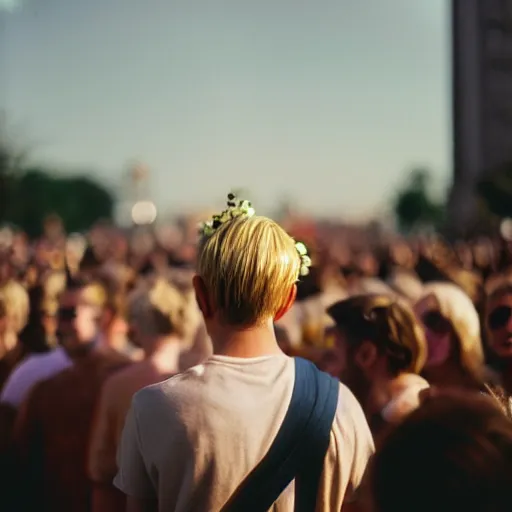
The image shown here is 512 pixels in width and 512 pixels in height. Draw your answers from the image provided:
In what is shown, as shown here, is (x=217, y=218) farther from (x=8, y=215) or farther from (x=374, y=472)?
(x=8, y=215)

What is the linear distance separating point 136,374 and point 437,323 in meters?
1.33

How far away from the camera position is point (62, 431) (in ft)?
16.2

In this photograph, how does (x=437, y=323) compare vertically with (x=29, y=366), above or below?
above

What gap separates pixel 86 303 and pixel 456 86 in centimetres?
6635

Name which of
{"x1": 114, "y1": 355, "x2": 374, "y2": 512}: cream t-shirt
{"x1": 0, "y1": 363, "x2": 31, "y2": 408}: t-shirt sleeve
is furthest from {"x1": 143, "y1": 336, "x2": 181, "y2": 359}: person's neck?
{"x1": 114, "y1": 355, "x2": 374, "y2": 512}: cream t-shirt

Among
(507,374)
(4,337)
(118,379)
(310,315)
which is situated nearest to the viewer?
(118,379)

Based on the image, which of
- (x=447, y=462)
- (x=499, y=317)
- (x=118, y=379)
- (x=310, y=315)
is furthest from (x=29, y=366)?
(x=447, y=462)

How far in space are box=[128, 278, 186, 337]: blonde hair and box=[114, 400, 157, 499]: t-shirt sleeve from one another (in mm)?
2160

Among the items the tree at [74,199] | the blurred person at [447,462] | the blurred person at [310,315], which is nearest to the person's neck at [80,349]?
the blurred person at [310,315]

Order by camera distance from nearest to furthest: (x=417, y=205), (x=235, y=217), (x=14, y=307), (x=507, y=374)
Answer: (x=235, y=217) → (x=507, y=374) → (x=14, y=307) → (x=417, y=205)

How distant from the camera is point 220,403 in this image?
270 cm

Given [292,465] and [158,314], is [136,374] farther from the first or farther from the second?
[292,465]

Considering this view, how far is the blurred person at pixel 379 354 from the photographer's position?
3.94 meters

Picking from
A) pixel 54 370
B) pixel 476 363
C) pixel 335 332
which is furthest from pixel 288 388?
pixel 54 370
